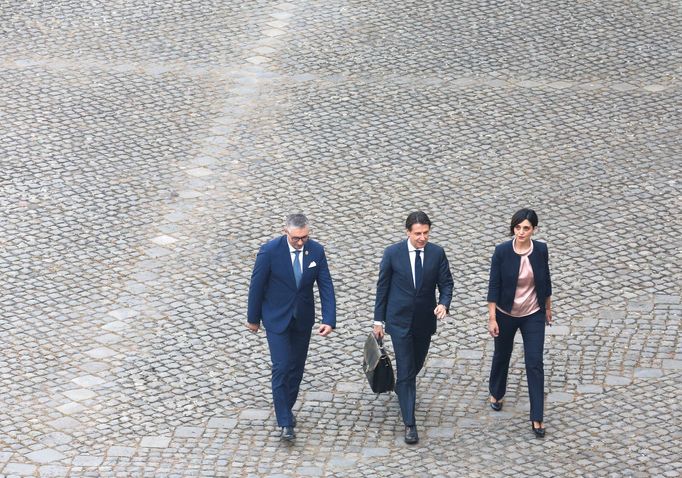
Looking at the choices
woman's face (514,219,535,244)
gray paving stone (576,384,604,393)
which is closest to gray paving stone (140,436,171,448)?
woman's face (514,219,535,244)

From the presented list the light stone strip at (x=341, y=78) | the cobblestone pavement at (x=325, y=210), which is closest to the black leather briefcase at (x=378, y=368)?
the cobblestone pavement at (x=325, y=210)

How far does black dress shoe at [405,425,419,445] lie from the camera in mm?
10078

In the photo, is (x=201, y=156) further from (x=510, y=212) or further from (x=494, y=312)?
(x=494, y=312)

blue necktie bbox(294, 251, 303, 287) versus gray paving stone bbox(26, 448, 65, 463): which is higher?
blue necktie bbox(294, 251, 303, 287)

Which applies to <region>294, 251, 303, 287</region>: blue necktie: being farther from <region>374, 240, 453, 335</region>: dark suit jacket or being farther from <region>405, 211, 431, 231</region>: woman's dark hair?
<region>405, 211, 431, 231</region>: woman's dark hair

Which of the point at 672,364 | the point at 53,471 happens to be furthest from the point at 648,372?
the point at 53,471

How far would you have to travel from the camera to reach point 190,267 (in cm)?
1268

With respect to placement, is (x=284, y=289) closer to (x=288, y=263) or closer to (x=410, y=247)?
(x=288, y=263)

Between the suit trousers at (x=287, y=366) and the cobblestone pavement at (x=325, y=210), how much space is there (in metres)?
0.25

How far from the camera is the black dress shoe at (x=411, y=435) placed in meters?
10.1

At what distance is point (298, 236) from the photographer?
10000 mm

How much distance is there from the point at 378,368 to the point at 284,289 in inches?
36.0

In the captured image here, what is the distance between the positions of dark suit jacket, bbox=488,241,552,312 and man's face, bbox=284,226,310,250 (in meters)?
1.42

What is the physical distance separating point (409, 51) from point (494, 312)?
7.82 metres
